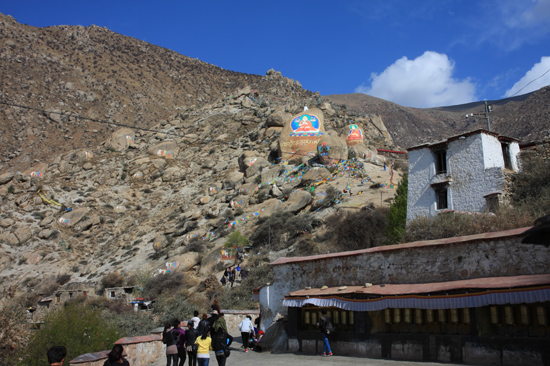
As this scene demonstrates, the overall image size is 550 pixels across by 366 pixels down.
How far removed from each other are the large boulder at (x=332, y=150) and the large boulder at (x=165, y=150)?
73.8 ft

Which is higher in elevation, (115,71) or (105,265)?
(115,71)

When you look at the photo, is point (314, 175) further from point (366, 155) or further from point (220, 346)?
point (220, 346)

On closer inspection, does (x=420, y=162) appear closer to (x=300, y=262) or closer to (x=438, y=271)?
(x=300, y=262)

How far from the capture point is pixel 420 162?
22875mm

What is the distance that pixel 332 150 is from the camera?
1663 inches

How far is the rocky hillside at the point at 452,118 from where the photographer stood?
71500mm

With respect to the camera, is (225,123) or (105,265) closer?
(105,265)

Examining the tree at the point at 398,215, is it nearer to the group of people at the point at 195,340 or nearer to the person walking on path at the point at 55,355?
the group of people at the point at 195,340

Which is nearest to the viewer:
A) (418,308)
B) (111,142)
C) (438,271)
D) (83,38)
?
(418,308)

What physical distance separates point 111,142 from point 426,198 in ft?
165

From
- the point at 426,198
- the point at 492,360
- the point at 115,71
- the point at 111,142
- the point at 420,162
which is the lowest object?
the point at 492,360

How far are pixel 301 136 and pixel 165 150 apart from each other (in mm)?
20292

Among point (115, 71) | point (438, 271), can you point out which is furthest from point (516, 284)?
point (115, 71)

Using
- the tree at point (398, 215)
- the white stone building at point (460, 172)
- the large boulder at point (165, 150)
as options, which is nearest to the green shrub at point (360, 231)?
the tree at point (398, 215)
